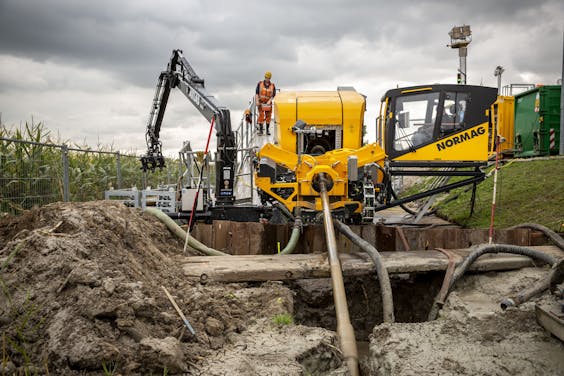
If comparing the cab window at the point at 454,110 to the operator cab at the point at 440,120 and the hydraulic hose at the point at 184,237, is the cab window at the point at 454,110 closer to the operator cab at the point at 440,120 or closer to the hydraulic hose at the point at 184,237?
the operator cab at the point at 440,120

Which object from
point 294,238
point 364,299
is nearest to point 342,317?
point 294,238

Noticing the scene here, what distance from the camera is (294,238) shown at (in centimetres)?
695

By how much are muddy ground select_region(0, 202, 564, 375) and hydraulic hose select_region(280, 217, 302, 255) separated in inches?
43.9

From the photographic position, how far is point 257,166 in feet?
27.5

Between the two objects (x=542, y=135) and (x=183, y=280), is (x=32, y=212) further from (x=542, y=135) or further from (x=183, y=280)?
(x=542, y=135)

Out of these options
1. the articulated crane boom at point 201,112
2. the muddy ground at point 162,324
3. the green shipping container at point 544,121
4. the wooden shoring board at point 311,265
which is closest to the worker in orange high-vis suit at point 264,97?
the articulated crane boom at point 201,112

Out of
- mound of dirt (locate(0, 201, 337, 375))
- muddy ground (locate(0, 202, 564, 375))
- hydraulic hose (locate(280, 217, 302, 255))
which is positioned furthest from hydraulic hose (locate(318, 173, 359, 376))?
hydraulic hose (locate(280, 217, 302, 255))

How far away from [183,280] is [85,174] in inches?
335

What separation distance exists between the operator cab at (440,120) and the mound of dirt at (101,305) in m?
6.71

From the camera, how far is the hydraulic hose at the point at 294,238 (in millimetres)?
6844

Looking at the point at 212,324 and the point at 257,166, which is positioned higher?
the point at 257,166

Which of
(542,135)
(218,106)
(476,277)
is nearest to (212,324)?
(476,277)

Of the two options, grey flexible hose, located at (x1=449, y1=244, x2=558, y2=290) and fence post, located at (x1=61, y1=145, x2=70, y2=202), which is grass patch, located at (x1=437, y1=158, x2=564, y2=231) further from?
fence post, located at (x1=61, y1=145, x2=70, y2=202)

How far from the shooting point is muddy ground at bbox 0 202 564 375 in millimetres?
3471
